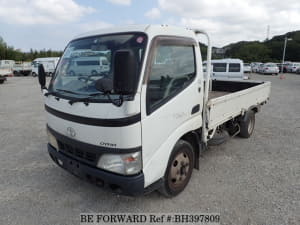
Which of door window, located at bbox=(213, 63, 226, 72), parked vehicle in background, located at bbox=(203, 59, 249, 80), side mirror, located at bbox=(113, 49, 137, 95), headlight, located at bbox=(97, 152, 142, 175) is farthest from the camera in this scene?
door window, located at bbox=(213, 63, 226, 72)

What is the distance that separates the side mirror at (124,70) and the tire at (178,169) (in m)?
1.12

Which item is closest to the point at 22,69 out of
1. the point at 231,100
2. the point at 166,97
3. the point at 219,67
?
the point at 219,67

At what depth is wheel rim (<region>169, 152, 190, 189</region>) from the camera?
104 inches

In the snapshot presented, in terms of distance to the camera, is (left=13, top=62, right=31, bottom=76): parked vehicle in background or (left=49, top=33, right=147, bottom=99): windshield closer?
(left=49, top=33, right=147, bottom=99): windshield

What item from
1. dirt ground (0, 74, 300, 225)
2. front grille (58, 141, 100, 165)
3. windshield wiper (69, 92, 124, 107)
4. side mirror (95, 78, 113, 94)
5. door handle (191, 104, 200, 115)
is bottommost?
dirt ground (0, 74, 300, 225)

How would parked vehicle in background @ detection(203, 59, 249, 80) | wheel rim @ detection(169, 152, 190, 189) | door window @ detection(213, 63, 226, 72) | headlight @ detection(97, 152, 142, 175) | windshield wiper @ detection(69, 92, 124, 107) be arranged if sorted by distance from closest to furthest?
windshield wiper @ detection(69, 92, 124, 107) → headlight @ detection(97, 152, 142, 175) → wheel rim @ detection(169, 152, 190, 189) → parked vehicle in background @ detection(203, 59, 249, 80) → door window @ detection(213, 63, 226, 72)

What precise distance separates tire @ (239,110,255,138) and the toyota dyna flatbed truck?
1871 millimetres

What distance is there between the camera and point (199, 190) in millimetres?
2910

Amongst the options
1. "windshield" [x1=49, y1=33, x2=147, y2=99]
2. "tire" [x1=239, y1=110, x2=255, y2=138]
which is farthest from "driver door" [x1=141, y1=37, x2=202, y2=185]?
"tire" [x1=239, y1=110, x2=255, y2=138]

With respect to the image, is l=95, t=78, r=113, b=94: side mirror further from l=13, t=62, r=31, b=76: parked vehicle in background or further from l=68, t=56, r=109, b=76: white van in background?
l=13, t=62, r=31, b=76: parked vehicle in background

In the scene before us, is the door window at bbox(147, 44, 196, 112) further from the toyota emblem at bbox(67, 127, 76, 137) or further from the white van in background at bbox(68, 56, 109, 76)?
the toyota emblem at bbox(67, 127, 76, 137)

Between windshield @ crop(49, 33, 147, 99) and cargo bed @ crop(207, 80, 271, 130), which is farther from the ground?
windshield @ crop(49, 33, 147, 99)

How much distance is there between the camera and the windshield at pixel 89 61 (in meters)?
2.20

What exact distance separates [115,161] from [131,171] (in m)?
0.19
